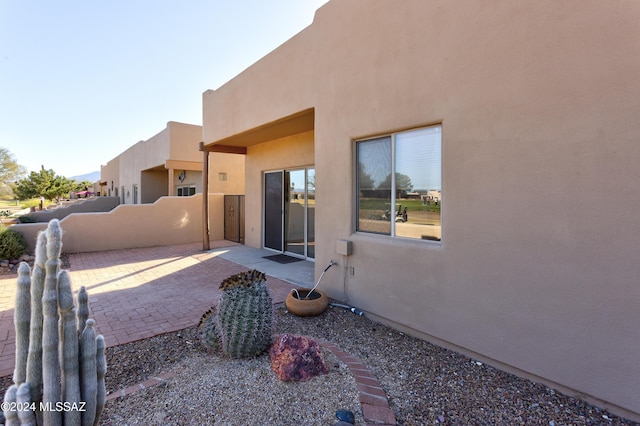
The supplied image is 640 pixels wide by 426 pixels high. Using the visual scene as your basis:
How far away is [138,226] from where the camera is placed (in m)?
11.3

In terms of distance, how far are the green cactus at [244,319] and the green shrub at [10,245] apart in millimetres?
8547

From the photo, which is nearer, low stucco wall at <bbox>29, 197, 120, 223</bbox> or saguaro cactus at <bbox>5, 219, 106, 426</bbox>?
saguaro cactus at <bbox>5, 219, 106, 426</bbox>

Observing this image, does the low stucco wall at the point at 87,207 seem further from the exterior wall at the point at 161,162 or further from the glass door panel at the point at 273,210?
the glass door panel at the point at 273,210

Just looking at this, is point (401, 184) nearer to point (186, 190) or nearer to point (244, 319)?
point (244, 319)

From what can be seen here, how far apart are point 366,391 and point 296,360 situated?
2.32 ft

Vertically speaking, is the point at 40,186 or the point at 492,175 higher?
the point at 40,186

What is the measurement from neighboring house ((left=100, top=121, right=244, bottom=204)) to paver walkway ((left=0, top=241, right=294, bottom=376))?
6.23 metres

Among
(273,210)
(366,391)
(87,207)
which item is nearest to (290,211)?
(273,210)

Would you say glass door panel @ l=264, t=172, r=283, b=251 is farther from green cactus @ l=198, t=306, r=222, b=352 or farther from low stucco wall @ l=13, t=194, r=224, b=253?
green cactus @ l=198, t=306, r=222, b=352

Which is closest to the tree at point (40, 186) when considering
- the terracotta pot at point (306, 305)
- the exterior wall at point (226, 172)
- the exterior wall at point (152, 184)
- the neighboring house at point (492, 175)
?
the exterior wall at point (152, 184)

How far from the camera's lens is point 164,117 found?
16.0 m

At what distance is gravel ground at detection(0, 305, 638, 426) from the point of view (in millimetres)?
2488

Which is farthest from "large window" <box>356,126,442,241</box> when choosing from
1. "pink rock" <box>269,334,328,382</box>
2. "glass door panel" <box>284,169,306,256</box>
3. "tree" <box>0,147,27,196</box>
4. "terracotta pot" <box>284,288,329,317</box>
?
"tree" <box>0,147,27,196</box>

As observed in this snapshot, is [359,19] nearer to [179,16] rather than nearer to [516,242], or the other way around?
[516,242]
